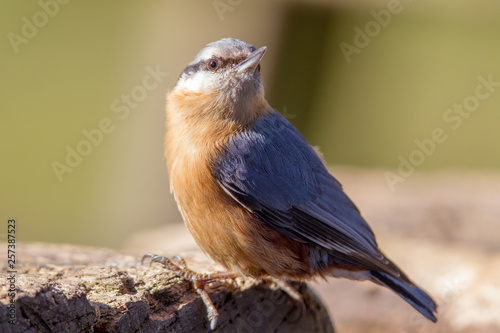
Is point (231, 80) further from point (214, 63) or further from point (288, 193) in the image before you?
point (288, 193)

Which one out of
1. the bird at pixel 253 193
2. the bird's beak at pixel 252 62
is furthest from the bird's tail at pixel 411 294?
the bird's beak at pixel 252 62

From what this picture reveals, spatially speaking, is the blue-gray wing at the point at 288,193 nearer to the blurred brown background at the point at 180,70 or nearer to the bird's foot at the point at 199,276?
the bird's foot at the point at 199,276

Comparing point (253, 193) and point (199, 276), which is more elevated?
point (253, 193)

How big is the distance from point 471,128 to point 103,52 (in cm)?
599

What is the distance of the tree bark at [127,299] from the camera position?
7.00 feet

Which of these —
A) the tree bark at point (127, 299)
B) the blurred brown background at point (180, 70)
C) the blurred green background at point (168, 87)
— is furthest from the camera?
the blurred green background at point (168, 87)

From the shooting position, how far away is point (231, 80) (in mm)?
3359

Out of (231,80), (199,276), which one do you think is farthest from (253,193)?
(231,80)

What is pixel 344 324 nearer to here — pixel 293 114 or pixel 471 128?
pixel 293 114

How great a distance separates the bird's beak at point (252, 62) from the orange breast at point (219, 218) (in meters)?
0.26

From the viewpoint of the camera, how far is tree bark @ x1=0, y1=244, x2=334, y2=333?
2.13 meters

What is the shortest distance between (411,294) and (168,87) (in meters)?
5.27

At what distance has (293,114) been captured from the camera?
A: 31.2ft

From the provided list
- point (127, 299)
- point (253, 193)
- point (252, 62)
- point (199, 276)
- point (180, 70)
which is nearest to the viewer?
point (127, 299)
